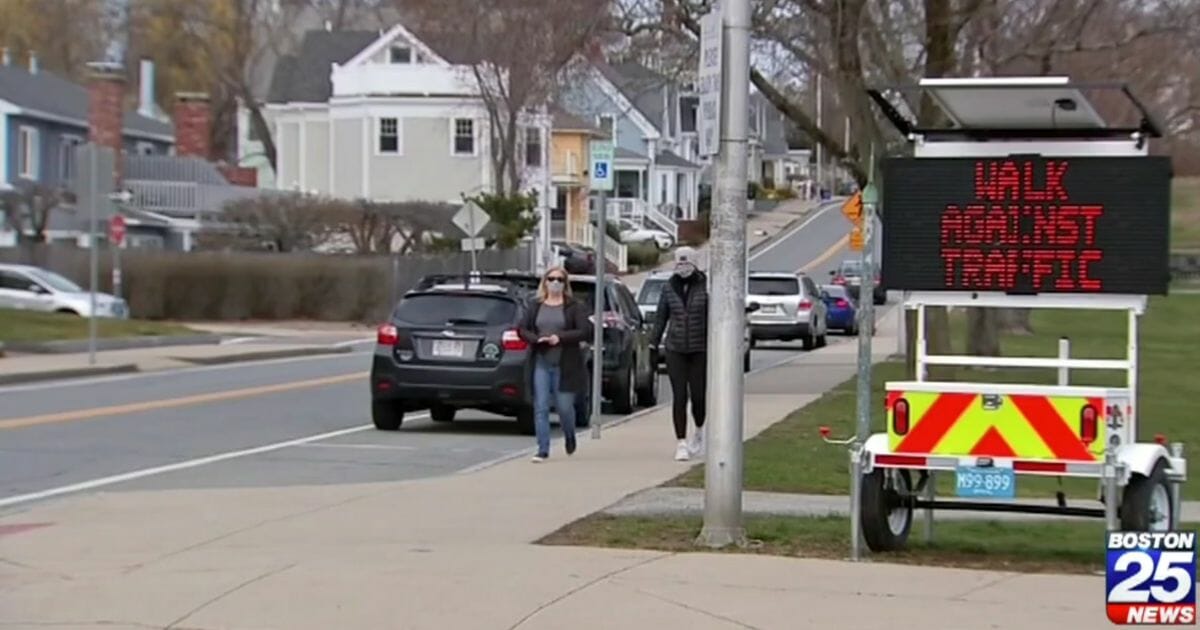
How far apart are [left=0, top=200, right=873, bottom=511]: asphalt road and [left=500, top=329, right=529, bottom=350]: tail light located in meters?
1.00

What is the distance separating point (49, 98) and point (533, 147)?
19.0 m

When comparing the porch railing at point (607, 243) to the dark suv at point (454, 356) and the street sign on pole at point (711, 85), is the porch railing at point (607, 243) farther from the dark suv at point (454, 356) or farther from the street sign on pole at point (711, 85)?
the street sign on pole at point (711, 85)

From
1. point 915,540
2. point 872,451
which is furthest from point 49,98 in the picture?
point 872,451

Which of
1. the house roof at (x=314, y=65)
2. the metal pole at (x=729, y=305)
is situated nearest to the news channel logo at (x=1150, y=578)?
the metal pole at (x=729, y=305)

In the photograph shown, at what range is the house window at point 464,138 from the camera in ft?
230

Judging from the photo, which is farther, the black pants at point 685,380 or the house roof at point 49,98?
the house roof at point 49,98

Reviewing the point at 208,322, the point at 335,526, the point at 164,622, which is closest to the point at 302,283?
the point at 208,322

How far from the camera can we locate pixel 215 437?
20.0 m

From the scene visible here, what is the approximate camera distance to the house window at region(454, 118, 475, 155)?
7025 centimetres

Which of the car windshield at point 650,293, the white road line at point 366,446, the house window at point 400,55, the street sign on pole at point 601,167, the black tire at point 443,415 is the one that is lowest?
the white road line at point 366,446

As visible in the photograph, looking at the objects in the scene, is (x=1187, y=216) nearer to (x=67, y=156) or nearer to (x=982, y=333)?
(x=67, y=156)

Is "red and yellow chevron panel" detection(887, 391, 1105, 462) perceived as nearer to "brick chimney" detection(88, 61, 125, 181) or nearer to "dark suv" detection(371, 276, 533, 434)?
"dark suv" detection(371, 276, 533, 434)

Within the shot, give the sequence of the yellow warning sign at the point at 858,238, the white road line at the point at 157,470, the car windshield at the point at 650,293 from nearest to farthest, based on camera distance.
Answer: the white road line at the point at 157,470 → the yellow warning sign at the point at 858,238 → the car windshield at the point at 650,293

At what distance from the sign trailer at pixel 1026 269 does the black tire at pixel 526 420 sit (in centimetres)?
964
